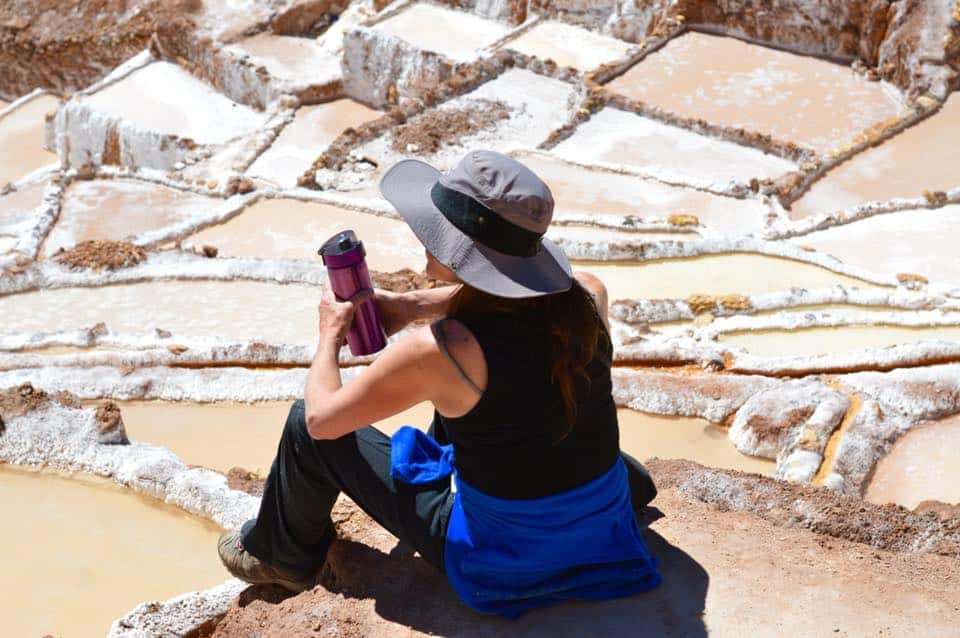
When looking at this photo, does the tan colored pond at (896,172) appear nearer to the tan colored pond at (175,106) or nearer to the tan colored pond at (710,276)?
the tan colored pond at (710,276)

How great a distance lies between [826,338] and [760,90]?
28.1 feet

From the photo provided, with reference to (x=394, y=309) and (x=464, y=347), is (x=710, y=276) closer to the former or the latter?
(x=394, y=309)

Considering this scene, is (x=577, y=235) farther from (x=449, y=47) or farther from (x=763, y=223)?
(x=449, y=47)

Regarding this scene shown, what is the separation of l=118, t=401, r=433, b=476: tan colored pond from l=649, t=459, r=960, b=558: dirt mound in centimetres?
166

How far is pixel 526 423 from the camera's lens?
9.73 ft

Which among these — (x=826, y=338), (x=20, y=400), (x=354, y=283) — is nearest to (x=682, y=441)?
(x=826, y=338)

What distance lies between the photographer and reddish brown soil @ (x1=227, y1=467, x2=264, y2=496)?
14.5 ft

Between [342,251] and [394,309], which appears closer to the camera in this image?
[342,251]

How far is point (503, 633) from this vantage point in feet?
10.3

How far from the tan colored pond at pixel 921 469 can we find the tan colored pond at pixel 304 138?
370 inches

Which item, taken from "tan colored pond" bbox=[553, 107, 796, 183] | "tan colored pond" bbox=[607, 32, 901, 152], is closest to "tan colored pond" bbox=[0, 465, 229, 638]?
"tan colored pond" bbox=[553, 107, 796, 183]

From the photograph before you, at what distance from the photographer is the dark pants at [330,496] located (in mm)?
3256

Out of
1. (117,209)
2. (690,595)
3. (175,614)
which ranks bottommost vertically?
(117,209)

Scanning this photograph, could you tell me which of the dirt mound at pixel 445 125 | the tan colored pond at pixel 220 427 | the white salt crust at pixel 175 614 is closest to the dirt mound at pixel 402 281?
the tan colored pond at pixel 220 427
